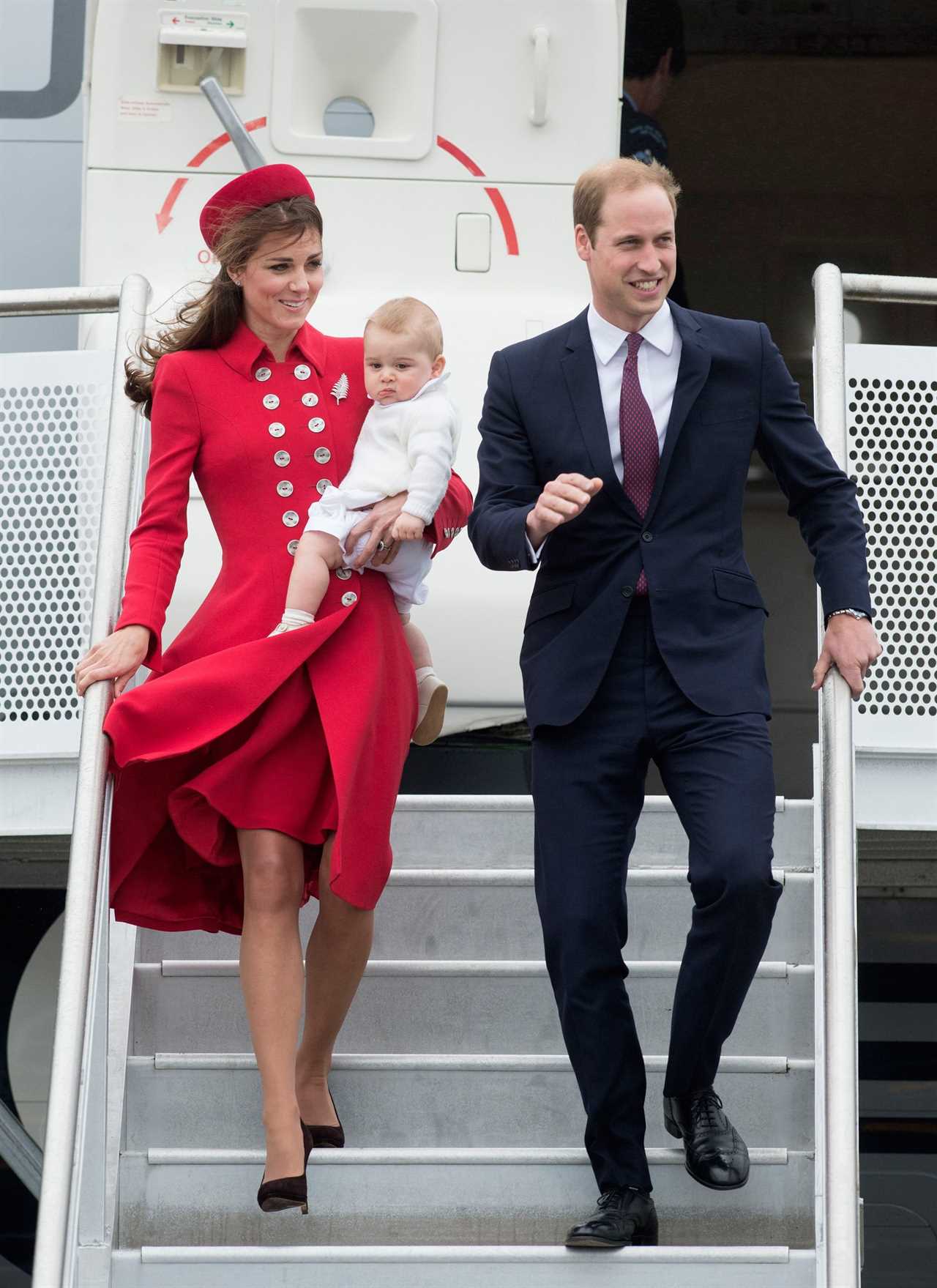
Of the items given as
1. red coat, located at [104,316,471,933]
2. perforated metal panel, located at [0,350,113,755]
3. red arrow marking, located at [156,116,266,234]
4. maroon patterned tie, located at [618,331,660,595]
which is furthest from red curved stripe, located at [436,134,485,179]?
maroon patterned tie, located at [618,331,660,595]

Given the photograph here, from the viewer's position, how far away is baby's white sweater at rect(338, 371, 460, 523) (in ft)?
8.54

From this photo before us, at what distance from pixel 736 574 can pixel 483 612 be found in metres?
1.64

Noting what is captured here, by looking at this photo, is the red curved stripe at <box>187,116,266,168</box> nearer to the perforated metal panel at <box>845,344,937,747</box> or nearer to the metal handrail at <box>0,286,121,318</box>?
the metal handrail at <box>0,286,121,318</box>

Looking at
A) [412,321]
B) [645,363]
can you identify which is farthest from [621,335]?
[412,321]

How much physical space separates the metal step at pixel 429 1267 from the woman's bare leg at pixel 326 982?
0.25 metres

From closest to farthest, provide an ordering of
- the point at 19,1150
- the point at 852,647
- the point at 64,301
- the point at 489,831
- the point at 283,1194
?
the point at 283,1194, the point at 852,647, the point at 64,301, the point at 489,831, the point at 19,1150

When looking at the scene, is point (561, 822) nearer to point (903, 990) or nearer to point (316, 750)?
point (316, 750)

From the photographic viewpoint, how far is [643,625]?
256 cm

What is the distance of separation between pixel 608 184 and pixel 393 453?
1.60ft

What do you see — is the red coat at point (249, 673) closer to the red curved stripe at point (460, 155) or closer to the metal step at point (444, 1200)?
the metal step at point (444, 1200)

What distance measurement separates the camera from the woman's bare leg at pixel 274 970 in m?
2.51

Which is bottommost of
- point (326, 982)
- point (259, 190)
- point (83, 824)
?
point (326, 982)

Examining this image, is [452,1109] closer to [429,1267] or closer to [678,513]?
[429,1267]

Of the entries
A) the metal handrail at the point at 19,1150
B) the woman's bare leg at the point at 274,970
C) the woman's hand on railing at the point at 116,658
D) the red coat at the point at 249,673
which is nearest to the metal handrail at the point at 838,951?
the red coat at the point at 249,673
